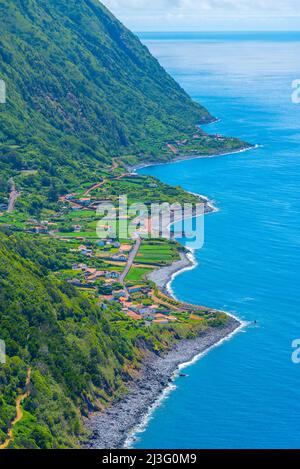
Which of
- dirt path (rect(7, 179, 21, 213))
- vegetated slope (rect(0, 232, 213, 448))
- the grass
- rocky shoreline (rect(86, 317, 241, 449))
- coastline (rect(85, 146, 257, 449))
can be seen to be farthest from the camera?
dirt path (rect(7, 179, 21, 213))

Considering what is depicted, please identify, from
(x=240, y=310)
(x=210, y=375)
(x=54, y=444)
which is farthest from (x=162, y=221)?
(x=54, y=444)

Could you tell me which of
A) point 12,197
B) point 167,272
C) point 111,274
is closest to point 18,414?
point 111,274

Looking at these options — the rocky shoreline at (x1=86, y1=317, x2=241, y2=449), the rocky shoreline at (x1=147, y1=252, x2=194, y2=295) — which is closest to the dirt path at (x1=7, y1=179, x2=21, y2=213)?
the rocky shoreline at (x1=147, y1=252, x2=194, y2=295)

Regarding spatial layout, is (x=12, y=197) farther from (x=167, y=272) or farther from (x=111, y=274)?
(x=167, y=272)

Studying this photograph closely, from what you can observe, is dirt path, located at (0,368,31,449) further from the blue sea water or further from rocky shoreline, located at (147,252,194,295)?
rocky shoreline, located at (147,252,194,295)

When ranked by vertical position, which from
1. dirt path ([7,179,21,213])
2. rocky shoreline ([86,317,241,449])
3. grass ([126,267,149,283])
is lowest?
rocky shoreline ([86,317,241,449])

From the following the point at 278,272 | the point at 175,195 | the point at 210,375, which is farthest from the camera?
the point at 175,195
